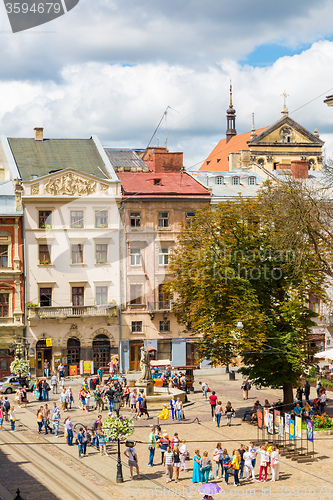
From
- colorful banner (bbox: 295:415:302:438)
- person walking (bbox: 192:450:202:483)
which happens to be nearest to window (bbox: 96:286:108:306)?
colorful banner (bbox: 295:415:302:438)

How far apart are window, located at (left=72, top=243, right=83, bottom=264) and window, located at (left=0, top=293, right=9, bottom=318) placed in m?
5.84

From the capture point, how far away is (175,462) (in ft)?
106

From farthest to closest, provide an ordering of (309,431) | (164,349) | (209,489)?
(164,349), (309,431), (209,489)

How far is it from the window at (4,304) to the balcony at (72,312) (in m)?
1.75

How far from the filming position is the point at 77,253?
63281mm

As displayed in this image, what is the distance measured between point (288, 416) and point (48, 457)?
10795 mm

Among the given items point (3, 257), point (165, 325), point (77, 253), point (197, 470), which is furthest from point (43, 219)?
point (197, 470)

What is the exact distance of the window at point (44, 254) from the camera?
205ft

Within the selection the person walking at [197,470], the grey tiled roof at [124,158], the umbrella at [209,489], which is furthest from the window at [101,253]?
the umbrella at [209,489]

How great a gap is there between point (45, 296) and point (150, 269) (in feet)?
28.2

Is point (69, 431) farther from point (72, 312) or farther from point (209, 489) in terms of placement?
point (72, 312)

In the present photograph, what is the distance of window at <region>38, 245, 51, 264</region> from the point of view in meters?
62.4

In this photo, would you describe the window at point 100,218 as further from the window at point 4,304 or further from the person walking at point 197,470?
the person walking at point 197,470

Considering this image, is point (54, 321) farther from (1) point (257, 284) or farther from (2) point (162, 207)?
(1) point (257, 284)
